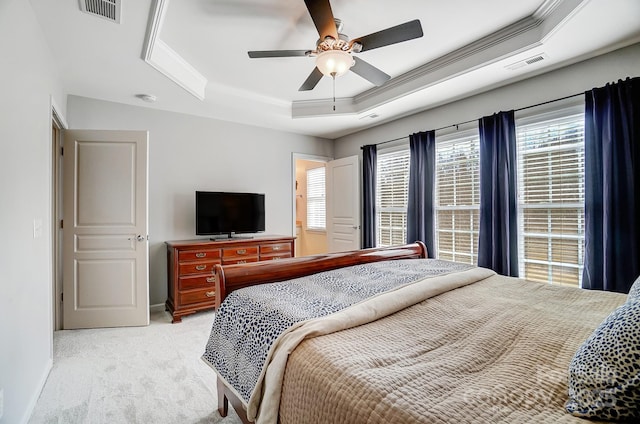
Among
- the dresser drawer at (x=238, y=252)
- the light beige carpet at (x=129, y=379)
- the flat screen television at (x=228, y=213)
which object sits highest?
the flat screen television at (x=228, y=213)

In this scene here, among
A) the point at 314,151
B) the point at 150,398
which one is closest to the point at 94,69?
the point at 150,398

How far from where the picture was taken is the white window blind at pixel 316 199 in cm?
614

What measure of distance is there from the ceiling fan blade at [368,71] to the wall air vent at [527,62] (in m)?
1.29

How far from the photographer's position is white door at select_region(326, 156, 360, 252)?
4.86m

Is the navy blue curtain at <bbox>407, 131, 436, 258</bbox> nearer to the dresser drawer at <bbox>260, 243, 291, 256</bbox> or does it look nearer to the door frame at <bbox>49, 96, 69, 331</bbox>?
the dresser drawer at <bbox>260, 243, 291, 256</bbox>

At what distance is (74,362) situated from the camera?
247 centimetres

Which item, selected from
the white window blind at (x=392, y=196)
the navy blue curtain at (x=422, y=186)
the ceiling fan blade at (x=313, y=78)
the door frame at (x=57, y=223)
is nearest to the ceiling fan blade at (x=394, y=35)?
the ceiling fan blade at (x=313, y=78)

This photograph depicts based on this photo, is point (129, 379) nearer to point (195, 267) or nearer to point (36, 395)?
point (36, 395)

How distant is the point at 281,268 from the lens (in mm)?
2002

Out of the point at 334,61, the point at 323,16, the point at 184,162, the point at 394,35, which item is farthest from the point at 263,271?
the point at 184,162

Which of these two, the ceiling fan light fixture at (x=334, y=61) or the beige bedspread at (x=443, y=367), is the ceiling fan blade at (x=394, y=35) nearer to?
the ceiling fan light fixture at (x=334, y=61)

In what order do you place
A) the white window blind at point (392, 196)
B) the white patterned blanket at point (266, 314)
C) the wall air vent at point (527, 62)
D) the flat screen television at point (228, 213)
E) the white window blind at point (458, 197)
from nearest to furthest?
the white patterned blanket at point (266, 314) → the wall air vent at point (527, 62) → the white window blind at point (458, 197) → the flat screen television at point (228, 213) → the white window blind at point (392, 196)

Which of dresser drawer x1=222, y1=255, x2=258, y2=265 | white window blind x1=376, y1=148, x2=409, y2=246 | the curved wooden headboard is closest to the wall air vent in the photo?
white window blind x1=376, y1=148, x2=409, y2=246

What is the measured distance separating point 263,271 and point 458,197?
2846mm
